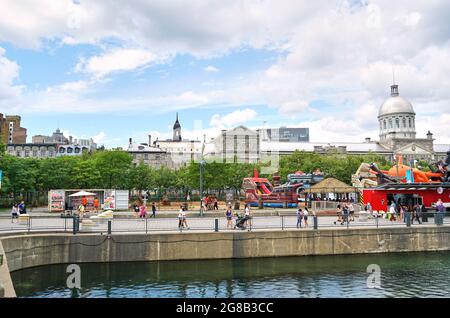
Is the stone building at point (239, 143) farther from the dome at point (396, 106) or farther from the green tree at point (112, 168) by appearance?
the dome at point (396, 106)

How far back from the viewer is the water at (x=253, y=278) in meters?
17.3

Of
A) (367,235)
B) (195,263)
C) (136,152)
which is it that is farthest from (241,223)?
(136,152)

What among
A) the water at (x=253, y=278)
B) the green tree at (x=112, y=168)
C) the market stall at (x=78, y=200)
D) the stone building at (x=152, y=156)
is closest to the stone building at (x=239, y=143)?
the stone building at (x=152, y=156)

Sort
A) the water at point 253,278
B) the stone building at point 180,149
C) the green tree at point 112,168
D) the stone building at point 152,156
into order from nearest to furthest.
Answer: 1. the water at point 253,278
2. the green tree at point 112,168
3. the stone building at point 152,156
4. the stone building at point 180,149

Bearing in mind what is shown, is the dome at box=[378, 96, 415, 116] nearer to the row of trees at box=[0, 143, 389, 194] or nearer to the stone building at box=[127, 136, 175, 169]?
the stone building at box=[127, 136, 175, 169]

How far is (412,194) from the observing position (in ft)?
127

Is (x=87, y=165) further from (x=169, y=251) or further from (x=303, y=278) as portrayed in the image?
(x=303, y=278)

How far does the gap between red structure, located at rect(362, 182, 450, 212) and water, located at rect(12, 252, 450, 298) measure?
44.1ft

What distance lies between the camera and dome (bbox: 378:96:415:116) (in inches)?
7165

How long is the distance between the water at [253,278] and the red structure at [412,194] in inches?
529

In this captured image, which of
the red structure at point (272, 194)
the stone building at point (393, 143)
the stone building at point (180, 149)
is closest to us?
the red structure at point (272, 194)

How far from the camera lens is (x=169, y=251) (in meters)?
24.4
